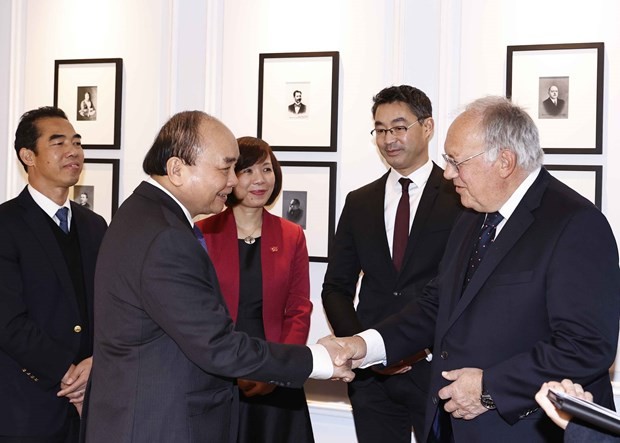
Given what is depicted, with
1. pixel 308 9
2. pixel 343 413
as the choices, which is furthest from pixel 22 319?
pixel 308 9

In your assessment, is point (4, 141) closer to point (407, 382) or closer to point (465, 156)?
point (407, 382)

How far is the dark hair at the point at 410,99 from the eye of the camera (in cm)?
409

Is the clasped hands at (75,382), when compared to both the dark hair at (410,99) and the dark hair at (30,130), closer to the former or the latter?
the dark hair at (30,130)

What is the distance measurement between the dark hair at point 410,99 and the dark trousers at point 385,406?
1.24m

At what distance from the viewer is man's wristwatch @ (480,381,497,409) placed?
2.68 metres

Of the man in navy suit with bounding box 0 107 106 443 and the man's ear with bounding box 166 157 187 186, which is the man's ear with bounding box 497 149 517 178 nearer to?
the man's ear with bounding box 166 157 187 186

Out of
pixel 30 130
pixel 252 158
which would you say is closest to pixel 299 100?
pixel 252 158

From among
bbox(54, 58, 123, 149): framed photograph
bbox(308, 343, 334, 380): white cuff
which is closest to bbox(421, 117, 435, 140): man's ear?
bbox(308, 343, 334, 380): white cuff

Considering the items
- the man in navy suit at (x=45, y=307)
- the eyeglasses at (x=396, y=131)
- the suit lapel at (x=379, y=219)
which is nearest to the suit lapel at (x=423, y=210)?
the suit lapel at (x=379, y=219)

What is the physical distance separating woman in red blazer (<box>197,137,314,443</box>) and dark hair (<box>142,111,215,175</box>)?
3.68ft

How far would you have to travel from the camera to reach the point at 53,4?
5516 mm

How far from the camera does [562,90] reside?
4.32 metres

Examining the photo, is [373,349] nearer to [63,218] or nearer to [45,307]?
[45,307]

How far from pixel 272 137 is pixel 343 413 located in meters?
1.68
